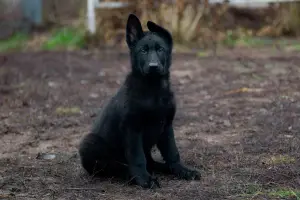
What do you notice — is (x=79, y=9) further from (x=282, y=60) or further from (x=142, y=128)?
(x=142, y=128)

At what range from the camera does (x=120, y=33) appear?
45.0 feet

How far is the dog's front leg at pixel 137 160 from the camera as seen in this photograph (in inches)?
186

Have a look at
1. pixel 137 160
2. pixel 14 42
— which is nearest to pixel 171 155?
pixel 137 160

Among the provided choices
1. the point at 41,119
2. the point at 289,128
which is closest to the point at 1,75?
the point at 41,119

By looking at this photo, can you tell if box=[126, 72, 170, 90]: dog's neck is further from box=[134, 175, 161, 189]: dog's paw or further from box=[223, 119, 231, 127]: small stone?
box=[223, 119, 231, 127]: small stone

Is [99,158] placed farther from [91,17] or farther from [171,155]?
[91,17]

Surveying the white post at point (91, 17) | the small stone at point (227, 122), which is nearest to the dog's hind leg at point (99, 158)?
the small stone at point (227, 122)

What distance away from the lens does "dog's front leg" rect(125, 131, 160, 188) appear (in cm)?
472

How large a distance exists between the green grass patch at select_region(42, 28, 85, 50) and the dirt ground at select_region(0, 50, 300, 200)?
1048mm

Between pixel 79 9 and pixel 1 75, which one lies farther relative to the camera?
pixel 79 9

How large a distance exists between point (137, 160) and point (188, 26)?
8.49 metres

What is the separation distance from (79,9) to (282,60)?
24.6ft

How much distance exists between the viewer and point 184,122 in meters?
7.03

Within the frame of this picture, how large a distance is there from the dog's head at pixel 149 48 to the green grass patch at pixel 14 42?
915 cm
